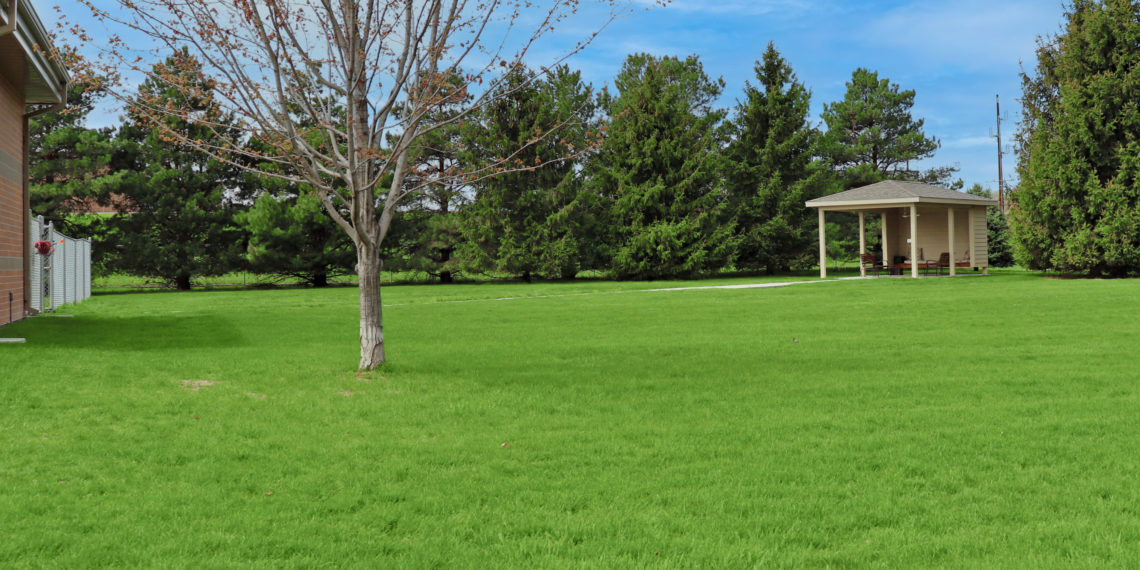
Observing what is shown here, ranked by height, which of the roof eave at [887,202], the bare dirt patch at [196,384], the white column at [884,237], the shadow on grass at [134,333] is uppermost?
the roof eave at [887,202]

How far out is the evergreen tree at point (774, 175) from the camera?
37.4 metres

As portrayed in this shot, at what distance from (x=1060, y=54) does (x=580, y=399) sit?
2980cm

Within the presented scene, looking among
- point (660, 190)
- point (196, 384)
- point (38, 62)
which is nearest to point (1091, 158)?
point (660, 190)

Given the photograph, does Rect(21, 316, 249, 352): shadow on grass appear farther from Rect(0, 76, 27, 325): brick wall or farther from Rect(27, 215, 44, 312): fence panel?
Rect(27, 215, 44, 312): fence panel

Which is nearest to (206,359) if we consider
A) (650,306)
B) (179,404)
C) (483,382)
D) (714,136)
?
(179,404)

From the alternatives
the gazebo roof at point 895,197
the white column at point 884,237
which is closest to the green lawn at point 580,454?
the gazebo roof at point 895,197

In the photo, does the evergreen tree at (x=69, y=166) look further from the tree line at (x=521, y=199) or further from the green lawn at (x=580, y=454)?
the green lawn at (x=580, y=454)

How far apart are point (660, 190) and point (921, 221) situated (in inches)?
416

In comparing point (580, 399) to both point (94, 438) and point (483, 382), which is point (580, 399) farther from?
point (94, 438)

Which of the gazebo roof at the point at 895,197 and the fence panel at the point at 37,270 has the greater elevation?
the gazebo roof at the point at 895,197

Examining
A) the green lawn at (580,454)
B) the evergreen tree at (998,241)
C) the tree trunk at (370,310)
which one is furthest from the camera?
the evergreen tree at (998,241)

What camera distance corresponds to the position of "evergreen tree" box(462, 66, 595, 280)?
35312 millimetres

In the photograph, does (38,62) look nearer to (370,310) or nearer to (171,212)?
(370,310)

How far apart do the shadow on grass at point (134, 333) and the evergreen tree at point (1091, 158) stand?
2613cm
